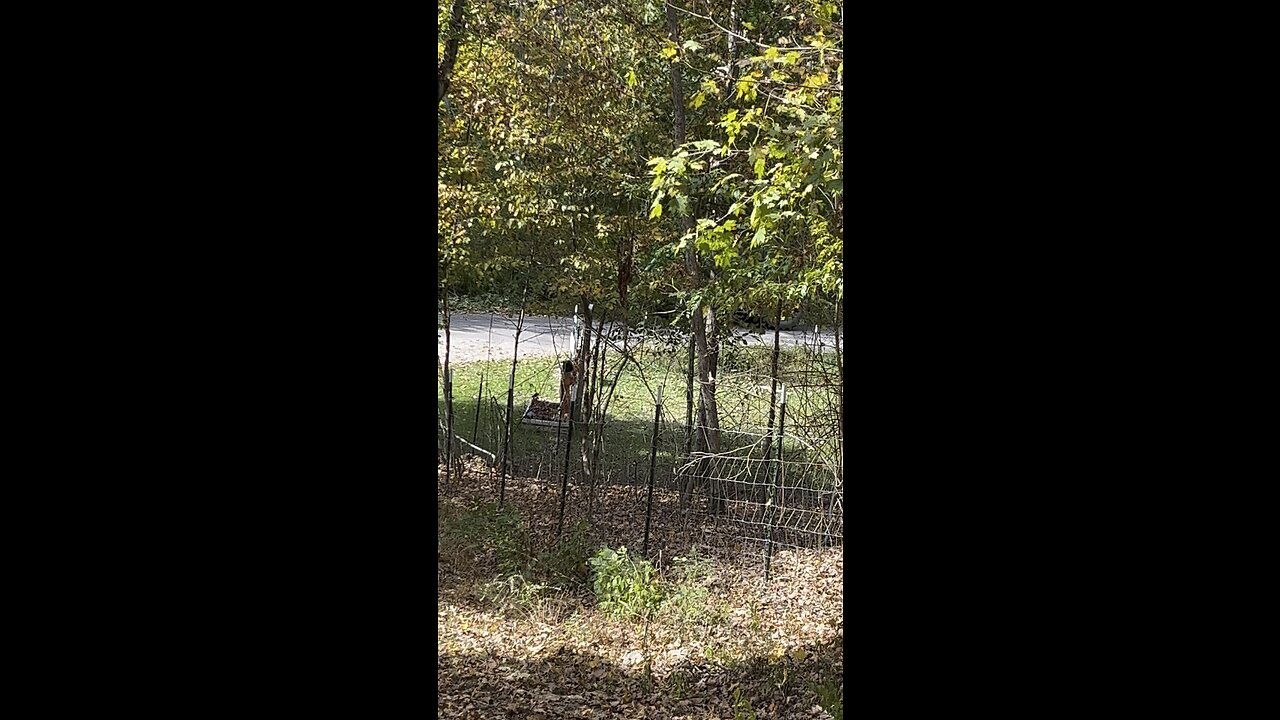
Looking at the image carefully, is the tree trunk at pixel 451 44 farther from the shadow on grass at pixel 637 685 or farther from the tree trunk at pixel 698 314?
the shadow on grass at pixel 637 685

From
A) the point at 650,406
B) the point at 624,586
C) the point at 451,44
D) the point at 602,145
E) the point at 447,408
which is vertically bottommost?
the point at 624,586

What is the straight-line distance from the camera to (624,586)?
5543 mm

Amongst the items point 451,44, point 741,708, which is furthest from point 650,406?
point 451,44

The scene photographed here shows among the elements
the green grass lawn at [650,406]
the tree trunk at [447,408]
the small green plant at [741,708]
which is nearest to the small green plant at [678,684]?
the small green plant at [741,708]

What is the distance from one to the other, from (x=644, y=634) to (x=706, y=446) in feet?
5.70

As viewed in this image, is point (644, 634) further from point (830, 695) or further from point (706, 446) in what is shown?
point (706, 446)

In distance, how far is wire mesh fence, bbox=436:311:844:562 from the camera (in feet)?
18.9

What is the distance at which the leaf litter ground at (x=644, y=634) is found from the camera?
4594mm

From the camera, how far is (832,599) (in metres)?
5.40

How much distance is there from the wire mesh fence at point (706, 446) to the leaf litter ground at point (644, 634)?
120mm

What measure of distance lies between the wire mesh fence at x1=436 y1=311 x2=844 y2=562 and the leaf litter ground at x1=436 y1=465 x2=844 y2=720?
0.39 feet
